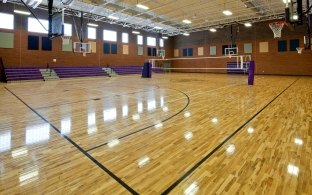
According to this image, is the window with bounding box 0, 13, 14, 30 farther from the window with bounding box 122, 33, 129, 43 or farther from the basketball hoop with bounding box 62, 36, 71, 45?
the window with bounding box 122, 33, 129, 43

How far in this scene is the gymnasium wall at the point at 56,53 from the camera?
54.1ft

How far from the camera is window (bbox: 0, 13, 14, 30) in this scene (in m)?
16.0

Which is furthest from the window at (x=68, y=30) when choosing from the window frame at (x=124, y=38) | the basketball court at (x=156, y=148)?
the basketball court at (x=156, y=148)

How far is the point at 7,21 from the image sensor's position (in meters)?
16.2

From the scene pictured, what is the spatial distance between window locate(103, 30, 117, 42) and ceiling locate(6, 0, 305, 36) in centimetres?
127

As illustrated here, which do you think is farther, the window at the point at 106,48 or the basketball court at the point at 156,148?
the window at the point at 106,48

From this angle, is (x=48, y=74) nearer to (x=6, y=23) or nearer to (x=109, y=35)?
(x=6, y=23)

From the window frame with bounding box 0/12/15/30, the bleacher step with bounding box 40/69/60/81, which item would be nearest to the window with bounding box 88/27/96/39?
the bleacher step with bounding box 40/69/60/81

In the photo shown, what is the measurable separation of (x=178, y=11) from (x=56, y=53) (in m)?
11.4

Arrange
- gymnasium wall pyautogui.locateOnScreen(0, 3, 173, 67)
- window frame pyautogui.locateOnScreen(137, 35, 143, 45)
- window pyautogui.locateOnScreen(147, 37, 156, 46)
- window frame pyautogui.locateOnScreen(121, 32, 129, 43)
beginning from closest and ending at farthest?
gymnasium wall pyautogui.locateOnScreen(0, 3, 173, 67) < window frame pyautogui.locateOnScreen(121, 32, 129, 43) < window frame pyautogui.locateOnScreen(137, 35, 143, 45) < window pyautogui.locateOnScreen(147, 37, 156, 46)

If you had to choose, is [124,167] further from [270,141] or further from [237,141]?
[270,141]

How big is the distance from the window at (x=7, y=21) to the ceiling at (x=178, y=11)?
2946mm

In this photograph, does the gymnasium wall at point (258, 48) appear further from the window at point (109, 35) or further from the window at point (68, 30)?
the window at point (68, 30)

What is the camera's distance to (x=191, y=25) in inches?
937
